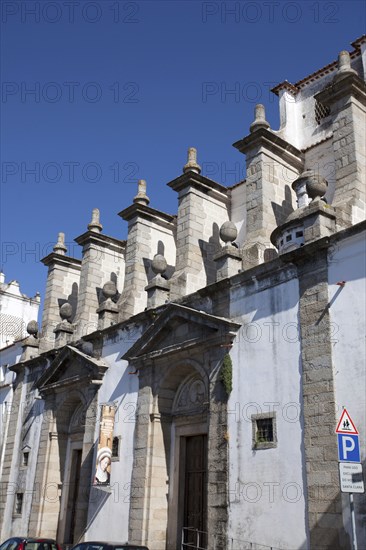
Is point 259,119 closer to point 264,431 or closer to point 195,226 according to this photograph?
point 195,226

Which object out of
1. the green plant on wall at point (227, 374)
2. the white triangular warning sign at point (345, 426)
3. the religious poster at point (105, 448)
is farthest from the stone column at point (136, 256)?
the white triangular warning sign at point (345, 426)

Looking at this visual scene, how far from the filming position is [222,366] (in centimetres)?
1323

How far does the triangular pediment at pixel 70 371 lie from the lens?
1765 cm

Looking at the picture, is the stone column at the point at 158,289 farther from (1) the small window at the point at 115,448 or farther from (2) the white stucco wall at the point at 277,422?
(1) the small window at the point at 115,448

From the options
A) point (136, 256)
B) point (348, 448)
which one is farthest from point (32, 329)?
point (348, 448)

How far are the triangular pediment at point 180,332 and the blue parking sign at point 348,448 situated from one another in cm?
543

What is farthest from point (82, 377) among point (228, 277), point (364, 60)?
point (364, 60)

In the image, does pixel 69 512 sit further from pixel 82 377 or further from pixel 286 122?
pixel 286 122

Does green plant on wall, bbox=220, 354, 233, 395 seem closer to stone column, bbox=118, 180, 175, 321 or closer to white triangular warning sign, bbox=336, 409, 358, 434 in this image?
white triangular warning sign, bbox=336, 409, 358, 434

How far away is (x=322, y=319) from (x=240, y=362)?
241 cm

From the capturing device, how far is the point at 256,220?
14.7 m

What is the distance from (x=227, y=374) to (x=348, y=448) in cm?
536

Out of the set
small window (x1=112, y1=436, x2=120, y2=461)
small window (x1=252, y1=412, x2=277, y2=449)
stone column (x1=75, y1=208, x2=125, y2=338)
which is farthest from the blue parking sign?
stone column (x1=75, y1=208, x2=125, y2=338)

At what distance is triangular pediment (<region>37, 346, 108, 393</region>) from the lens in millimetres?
17645
